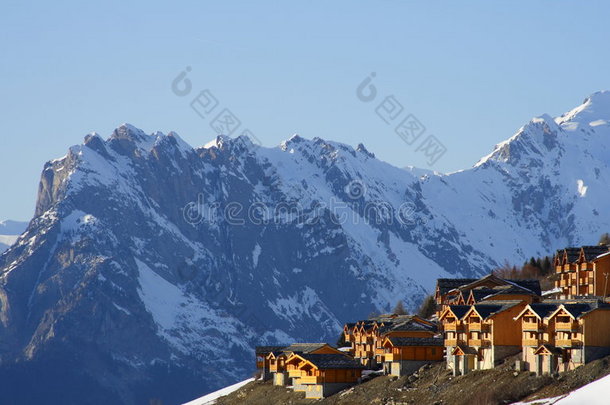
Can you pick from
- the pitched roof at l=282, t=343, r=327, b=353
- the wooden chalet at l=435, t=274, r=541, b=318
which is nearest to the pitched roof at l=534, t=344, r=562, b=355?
the wooden chalet at l=435, t=274, r=541, b=318

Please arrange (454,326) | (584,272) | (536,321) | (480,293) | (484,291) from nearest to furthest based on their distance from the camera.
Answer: (536,321)
(454,326)
(480,293)
(584,272)
(484,291)

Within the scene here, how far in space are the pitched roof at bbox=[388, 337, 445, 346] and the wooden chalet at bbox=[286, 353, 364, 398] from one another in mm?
6853

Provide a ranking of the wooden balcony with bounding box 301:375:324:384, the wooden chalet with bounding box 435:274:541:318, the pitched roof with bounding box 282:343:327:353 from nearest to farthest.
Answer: the wooden chalet with bounding box 435:274:541:318
the wooden balcony with bounding box 301:375:324:384
the pitched roof with bounding box 282:343:327:353

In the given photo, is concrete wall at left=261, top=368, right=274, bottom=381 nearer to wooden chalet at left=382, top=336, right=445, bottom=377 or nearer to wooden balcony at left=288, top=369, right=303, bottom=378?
wooden balcony at left=288, top=369, right=303, bottom=378

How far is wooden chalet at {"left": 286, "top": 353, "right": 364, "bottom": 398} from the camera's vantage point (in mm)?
148500

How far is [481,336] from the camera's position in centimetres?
13188

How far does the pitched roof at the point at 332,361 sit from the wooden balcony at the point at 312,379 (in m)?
1.28

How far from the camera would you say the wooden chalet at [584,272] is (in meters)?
148

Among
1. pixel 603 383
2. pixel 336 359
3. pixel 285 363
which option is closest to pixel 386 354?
pixel 336 359

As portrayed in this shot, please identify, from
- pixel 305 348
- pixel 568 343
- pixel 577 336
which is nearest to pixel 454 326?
pixel 568 343

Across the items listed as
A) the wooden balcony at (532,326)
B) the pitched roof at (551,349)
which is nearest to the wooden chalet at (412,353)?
the wooden balcony at (532,326)

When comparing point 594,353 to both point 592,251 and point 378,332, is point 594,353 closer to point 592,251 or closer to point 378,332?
point 592,251

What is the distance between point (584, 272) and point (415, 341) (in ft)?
67.0

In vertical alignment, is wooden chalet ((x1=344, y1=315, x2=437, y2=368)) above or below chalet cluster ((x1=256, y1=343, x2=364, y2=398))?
above
